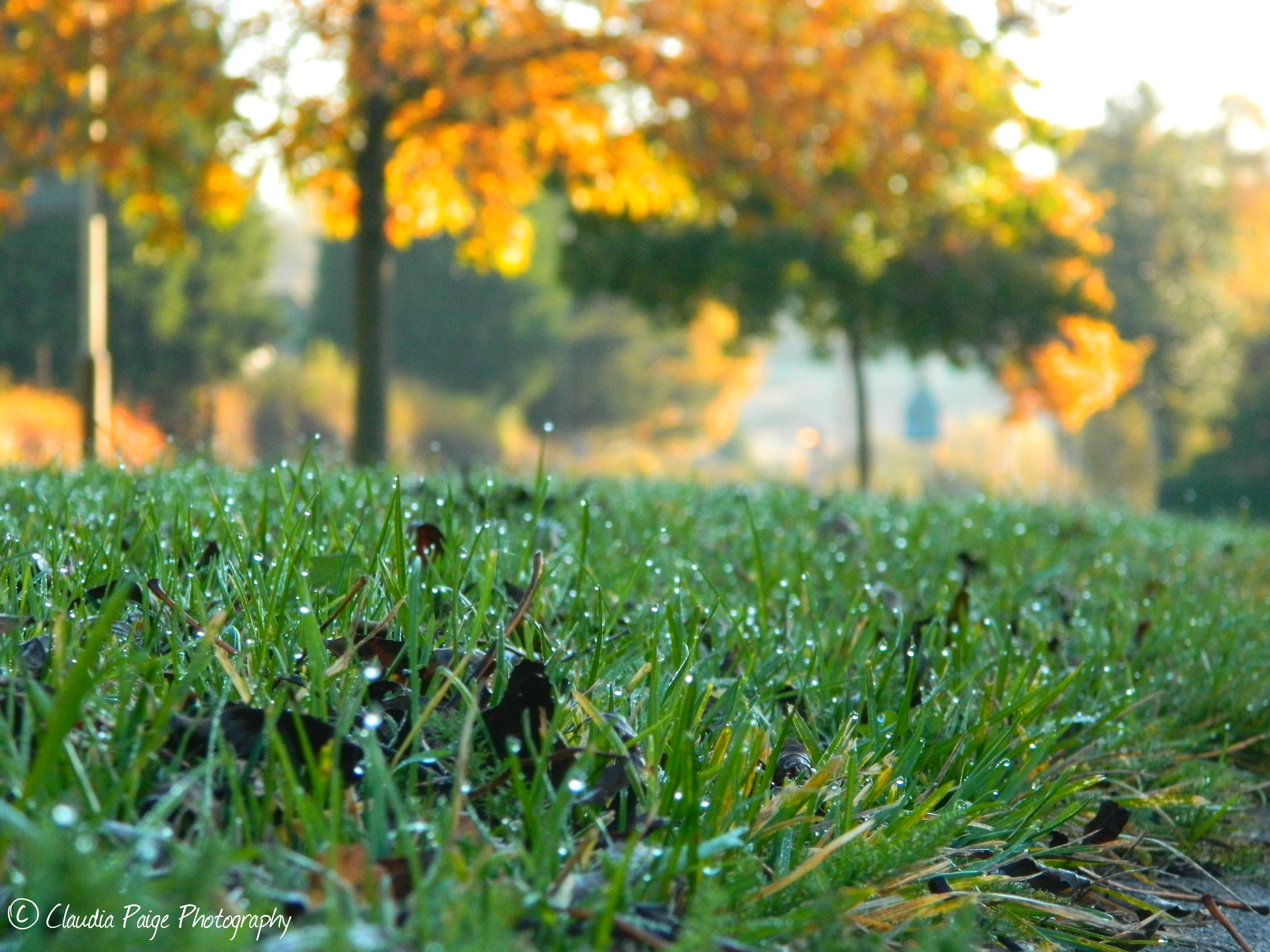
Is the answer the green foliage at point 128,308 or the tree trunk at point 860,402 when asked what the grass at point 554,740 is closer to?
the tree trunk at point 860,402

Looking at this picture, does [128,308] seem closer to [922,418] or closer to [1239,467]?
[922,418]

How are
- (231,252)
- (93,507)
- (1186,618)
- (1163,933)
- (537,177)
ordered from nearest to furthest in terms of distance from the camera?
1. (1163,933)
2. (93,507)
3. (1186,618)
4. (537,177)
5. (231,252)

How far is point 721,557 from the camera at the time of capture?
10.9ft

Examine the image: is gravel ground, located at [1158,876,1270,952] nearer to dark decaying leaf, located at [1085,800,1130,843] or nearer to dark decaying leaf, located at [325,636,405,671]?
dark decaying leaf, located at [1085,800,1130,843]

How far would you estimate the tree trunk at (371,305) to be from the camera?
10602mm

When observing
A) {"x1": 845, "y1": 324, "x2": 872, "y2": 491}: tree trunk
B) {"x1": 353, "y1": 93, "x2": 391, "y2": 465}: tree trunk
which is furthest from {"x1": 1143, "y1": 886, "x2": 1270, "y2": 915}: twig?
{"x1": 845, "y1": 324, "x2": 872, "y2": 491}: tree trunk

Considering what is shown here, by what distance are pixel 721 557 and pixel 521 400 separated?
3752cm

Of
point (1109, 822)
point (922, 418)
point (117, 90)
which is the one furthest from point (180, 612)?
point (922, 418)

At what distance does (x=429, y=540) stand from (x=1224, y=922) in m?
1.43

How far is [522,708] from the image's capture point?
1625 mm

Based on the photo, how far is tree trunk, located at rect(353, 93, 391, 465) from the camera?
1060 centimetres

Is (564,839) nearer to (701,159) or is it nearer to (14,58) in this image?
(701,159)

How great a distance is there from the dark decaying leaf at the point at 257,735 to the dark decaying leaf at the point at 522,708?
193 mm

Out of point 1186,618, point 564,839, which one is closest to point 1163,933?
point 564,839
